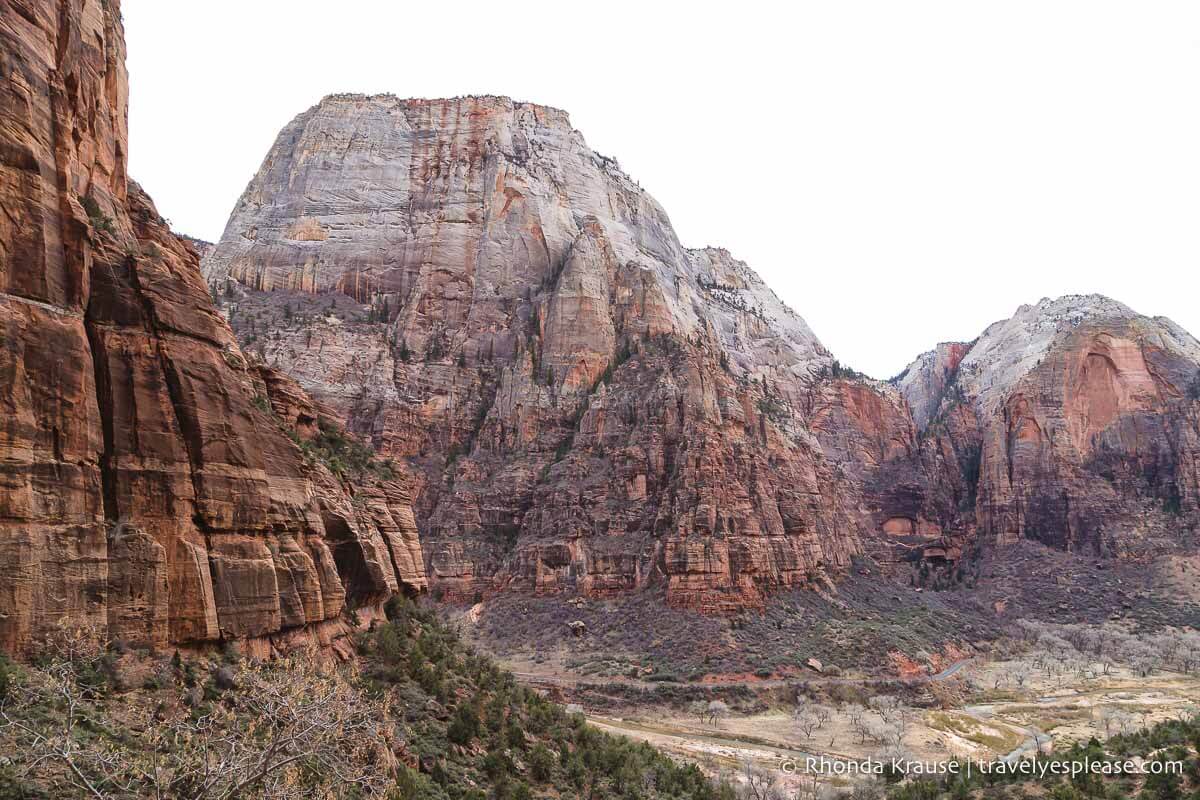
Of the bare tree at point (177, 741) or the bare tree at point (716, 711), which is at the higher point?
the bare tree at point (177, 741)

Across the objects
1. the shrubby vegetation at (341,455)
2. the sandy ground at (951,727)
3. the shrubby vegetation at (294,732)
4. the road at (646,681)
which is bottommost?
the sandy ground at (951,727)

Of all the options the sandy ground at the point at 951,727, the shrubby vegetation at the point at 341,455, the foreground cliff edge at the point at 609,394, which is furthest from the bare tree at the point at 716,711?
Result: the shrubby vegetation at the point at 341,455

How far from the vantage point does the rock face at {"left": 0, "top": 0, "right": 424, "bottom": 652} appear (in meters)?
16.7

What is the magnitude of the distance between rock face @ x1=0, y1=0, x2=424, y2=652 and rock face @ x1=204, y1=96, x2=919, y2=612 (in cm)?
5689

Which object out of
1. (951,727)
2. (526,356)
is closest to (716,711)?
(951,727)

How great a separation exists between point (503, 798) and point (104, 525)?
13881mm

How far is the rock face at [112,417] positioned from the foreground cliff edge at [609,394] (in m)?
57.0

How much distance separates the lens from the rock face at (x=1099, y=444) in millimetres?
118062

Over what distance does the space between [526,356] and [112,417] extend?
80252 millimetres

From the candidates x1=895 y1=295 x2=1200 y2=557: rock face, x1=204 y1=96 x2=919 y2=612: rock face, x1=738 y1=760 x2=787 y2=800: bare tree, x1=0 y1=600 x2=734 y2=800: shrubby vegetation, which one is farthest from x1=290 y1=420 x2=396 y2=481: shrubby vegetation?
x1=895 y1=295 x2=1200 y2=557: rock face

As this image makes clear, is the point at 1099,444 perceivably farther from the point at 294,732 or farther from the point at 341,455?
the point at 294,732

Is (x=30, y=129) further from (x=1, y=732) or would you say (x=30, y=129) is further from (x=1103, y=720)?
(x=1103, y=720)

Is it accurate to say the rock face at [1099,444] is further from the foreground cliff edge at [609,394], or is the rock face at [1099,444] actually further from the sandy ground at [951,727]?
the sandy ground at [951,727]

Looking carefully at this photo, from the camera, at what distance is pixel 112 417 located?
1930 cm
